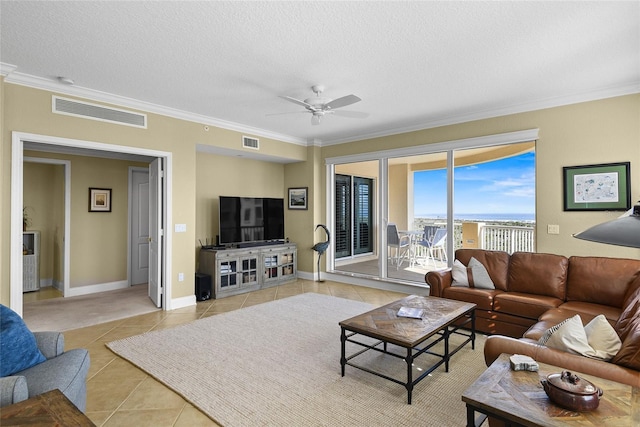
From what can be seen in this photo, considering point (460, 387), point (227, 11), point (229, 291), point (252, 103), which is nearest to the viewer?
point (227, 11)

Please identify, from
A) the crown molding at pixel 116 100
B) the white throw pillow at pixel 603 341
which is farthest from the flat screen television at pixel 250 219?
the white throw pillow at pixel 603 341

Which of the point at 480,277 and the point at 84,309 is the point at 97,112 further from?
the point at 480,277

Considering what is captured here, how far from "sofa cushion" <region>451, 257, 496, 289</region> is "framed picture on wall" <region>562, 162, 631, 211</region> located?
4.48 feet

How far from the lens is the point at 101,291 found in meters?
5.83

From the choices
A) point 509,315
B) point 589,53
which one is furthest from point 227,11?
point 509,315

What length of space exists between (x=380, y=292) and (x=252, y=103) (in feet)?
12.3

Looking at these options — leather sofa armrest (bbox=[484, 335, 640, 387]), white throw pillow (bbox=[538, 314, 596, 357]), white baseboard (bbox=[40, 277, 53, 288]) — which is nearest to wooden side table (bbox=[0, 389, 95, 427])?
→ leather sofa armrest (bbox=[484, 335, 640, 387])

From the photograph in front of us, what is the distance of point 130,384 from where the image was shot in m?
2.68

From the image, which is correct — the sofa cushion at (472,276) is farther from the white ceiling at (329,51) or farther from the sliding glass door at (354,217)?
the sliding glass door at (354,217)

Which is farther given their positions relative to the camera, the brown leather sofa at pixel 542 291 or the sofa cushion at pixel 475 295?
the sofa cushion at pixel 475 295

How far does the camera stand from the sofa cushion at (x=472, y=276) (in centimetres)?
398

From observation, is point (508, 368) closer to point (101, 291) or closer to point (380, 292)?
point (380, 292)

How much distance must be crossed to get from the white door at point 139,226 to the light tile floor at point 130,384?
2.19m

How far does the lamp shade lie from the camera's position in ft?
3.60
